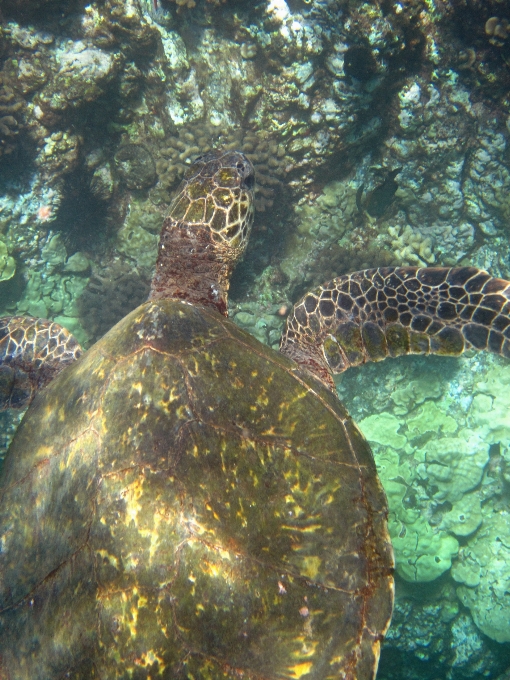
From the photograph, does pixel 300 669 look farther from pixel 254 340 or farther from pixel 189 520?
pixel 254 340

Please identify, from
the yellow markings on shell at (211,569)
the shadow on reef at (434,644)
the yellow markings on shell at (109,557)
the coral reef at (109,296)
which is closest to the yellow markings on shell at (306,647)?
the yellow markings on shell at (211,569)

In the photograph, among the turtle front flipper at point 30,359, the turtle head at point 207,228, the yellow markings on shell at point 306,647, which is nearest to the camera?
the yellow markings on shell at point 306,647

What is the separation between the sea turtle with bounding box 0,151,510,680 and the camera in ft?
5.67

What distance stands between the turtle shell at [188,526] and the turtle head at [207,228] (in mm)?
1183

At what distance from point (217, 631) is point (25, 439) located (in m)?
1.66

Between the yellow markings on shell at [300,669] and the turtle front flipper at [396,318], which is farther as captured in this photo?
the turtle front flipper at [396,318]

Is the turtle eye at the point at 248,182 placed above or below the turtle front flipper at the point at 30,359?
above

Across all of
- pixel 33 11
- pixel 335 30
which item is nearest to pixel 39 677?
pixel 335 30

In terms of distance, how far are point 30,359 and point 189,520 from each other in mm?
2920

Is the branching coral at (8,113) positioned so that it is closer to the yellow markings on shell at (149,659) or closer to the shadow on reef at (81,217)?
the shadow on reef at (81,217)

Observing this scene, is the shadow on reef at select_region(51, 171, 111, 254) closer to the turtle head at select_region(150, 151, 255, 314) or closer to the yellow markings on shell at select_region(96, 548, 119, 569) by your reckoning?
the turtle head at select_region(150, 151, 255, 314)

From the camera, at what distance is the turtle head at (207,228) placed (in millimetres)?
3488

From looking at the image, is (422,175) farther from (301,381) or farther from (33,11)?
(33,11)

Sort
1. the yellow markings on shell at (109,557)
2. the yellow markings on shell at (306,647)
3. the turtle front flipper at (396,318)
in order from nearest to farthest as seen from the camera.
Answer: the yellow markings on shell at (109,557) → the yellow markings on shell at (306,647) → the turtle front flipper at (396,318)
